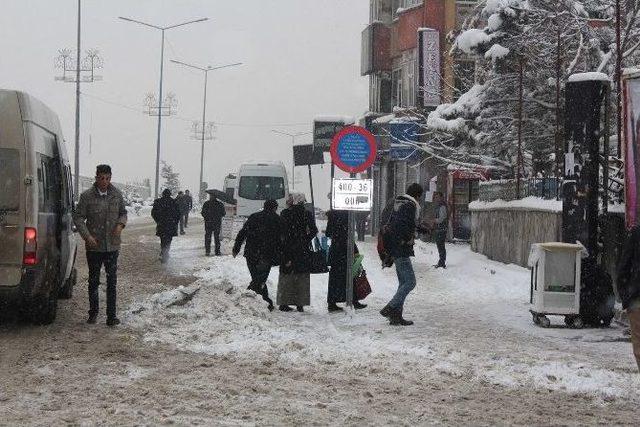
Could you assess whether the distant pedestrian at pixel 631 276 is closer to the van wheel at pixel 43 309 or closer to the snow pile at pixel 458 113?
the van wheel at pixel 43 309

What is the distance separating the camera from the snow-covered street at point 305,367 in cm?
766

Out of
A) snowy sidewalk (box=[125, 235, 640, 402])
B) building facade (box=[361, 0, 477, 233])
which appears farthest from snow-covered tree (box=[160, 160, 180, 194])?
snowy sidewalk (box=[125, 235, 640, 402])

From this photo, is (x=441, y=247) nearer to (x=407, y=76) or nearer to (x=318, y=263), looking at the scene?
(x=318, y=263)

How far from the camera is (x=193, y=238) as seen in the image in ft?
126

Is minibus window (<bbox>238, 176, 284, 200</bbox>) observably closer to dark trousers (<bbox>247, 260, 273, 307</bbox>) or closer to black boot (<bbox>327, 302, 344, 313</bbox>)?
dark trousers (<bbox>247, 260, 273, 307</bbox>)

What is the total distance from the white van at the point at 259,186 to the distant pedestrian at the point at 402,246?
26.1 metres

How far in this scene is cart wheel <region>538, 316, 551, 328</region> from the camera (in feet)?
43.9

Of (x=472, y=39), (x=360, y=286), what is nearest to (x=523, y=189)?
(x=472, y=39)

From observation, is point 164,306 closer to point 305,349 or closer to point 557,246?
point 305,349

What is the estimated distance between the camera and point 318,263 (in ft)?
48.4

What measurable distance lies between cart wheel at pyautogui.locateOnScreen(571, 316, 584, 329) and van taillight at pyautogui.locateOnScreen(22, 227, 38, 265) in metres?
6.42

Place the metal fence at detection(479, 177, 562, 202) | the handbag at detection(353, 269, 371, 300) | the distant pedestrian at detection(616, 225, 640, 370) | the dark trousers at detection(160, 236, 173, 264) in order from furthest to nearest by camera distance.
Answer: the dark trousers at detection(160, 236, 173, 264), the metal fence at detection(479, 177, 562, 202), the handbag at detection(353, 269, 371, 300), the distant pedestrian at detection(616, 225, 640, 370)

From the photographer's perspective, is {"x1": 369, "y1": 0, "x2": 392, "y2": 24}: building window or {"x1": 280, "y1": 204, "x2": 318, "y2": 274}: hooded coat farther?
{"x1": 369, "y1": 0, "x2": 392, "y2": 24}: building window

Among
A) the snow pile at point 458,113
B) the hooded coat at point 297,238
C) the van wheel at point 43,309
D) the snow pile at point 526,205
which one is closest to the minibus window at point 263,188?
the snow pile at point 526,205
